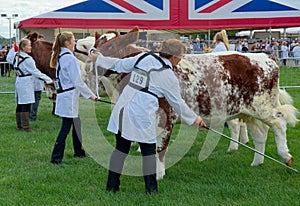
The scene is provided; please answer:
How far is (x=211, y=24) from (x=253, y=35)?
3121 centimetres

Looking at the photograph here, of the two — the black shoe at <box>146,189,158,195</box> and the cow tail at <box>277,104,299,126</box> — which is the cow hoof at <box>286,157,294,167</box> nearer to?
the cow tail at <box>277,104,299,126</box>

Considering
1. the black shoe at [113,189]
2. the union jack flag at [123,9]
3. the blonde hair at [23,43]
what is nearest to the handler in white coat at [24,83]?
the blonde hair at [23,43]

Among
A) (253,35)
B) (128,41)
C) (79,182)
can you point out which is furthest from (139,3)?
(253,35)

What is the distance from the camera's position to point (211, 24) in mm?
11453

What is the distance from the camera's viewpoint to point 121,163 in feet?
18.6

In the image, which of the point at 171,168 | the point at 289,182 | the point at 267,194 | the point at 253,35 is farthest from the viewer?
the point at 253,35

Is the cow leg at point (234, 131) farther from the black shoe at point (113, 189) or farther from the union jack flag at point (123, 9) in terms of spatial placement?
the union jack flag at point (123, 9)

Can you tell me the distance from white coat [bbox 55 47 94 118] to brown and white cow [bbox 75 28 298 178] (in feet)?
1.58

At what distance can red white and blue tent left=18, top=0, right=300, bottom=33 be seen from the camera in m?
11.4

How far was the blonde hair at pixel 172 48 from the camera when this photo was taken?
5.27m

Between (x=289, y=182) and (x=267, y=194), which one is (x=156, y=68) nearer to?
(x=267, y=194)

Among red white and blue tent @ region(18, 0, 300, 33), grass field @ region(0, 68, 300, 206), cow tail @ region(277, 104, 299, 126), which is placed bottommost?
grass field @ region(0, 68, 300, 206)

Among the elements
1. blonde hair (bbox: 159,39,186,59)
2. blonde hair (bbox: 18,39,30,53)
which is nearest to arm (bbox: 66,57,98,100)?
blonde hair (bbox: 159,39,186,59)

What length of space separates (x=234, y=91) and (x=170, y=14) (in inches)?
212
